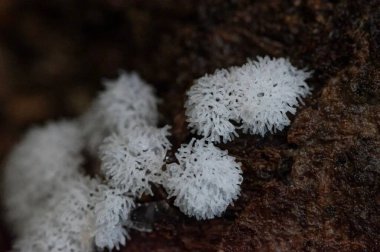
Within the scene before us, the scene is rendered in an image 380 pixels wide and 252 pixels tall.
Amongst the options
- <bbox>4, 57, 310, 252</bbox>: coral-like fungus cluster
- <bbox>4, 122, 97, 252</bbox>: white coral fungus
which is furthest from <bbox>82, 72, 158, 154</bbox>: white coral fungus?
<bbox>4, 122, 97, 252</bbox>: white coral fungus

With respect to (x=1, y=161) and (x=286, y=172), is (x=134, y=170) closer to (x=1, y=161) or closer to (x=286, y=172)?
(x=286, y=172)

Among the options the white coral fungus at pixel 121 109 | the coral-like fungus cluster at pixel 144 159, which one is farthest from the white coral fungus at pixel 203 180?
the white coral fungus at pixel 121 109

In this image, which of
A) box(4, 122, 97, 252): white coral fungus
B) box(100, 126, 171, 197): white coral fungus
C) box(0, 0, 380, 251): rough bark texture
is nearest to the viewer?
box(0, 0, 380, 251): rough bark texture

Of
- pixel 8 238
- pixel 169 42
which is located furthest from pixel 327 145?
pixel 8 238

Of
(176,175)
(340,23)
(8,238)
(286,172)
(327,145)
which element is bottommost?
(8,238)

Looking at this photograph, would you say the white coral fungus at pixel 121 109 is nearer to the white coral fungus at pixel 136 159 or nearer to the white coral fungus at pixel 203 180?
the white coral fungus at pixel 136 159

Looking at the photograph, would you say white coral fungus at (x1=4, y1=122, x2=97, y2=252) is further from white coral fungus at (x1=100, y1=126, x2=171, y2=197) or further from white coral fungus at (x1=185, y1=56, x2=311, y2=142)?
white coral fungus at (x1=185, y1=56, x2=311, y2=142)

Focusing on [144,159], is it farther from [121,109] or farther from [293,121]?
[293,121]
